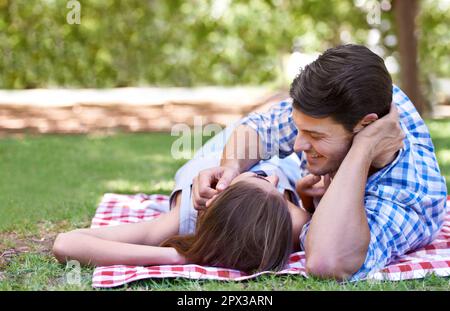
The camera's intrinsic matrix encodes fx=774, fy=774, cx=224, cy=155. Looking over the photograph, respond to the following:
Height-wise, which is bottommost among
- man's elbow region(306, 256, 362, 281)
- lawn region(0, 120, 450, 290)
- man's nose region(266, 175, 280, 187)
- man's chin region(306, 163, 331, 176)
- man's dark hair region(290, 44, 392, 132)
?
lawn region(0, 120, 450, 290)

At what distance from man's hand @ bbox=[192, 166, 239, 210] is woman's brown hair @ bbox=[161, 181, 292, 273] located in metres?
0.13

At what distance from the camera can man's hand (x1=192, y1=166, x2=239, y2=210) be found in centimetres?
312

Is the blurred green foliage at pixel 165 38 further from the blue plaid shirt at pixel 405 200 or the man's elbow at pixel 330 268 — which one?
the man's elbow at pixel 330 268

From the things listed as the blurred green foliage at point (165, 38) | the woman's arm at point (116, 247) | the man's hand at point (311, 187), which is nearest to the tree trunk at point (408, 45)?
the blurred green foliage at point (165, 38)

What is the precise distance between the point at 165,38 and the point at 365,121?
6383 mm

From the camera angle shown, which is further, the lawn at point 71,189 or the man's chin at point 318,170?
the man's chin at point 318,170

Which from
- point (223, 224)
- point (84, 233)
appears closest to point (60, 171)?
point (84, 233)

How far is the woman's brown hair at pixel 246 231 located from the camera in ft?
9.37

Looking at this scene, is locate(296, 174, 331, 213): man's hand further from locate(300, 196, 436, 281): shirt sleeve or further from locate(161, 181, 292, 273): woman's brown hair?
locate(161, 181, 292, 273): woman's brown hair

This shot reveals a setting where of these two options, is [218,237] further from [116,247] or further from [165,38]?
[165,38]

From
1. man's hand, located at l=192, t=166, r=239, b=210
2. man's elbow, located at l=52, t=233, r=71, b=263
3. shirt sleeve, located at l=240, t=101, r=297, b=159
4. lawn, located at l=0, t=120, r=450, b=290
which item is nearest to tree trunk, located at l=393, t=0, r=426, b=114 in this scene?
lawn, located at l=0, t=120, r=450, b=290

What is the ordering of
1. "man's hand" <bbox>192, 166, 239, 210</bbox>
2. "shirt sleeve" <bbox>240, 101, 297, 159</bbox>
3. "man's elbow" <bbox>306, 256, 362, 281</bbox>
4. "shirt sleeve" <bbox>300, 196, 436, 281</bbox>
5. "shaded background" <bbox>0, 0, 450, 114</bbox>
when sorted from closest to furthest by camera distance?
1. "man's elbow" <bbox>306, 256, 362, 281</bbox>
2. "shirt sleeve" <bbox>300, 196, 436, 281</bbox>
3. "man's hand" <bbox>192, 166, 239, 210</bbox>
4. "shirt sleeve" <bbox>240, 101, 297, 159</bbox>
5. "shaded background" <bbox>0, 0, 450, 114</bbox>

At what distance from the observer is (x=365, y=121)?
2939mm

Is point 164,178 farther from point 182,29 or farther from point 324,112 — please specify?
point 182,29
